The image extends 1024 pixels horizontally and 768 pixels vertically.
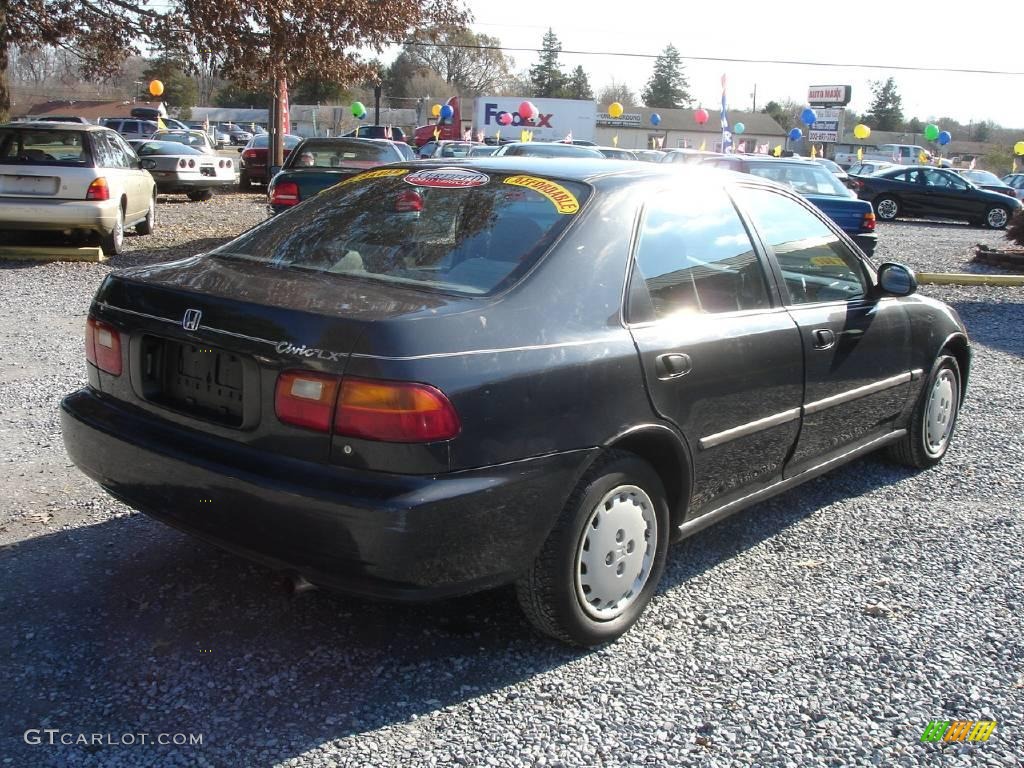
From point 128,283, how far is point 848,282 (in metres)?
3.07

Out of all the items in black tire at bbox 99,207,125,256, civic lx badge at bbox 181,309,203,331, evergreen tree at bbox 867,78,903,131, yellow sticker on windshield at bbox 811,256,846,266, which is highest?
evergreen tree at bbox 867,78,903,131

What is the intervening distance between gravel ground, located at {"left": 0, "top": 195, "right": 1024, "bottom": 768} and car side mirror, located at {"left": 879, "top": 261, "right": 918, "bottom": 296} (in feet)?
3.45

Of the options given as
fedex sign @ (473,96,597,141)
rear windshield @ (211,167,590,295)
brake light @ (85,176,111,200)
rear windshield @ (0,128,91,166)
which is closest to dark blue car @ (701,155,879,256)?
brake light @ (85,176,111,200)

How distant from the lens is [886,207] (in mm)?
25125

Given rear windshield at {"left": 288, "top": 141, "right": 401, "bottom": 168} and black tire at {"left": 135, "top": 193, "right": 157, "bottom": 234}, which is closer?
black tire at {"left": 135, "top": 193, "right": 157, "bottom": 234}

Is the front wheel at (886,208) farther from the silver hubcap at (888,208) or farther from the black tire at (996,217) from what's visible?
the black tire at (996,217)

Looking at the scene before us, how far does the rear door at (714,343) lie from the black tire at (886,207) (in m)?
23.1

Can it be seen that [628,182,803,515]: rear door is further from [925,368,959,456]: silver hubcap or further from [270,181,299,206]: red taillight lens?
[270,181,299,206]: red taillight lens

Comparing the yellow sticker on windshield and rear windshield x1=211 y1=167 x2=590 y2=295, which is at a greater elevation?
rear windshield x1=211 y1=167 x2=590 y2=295

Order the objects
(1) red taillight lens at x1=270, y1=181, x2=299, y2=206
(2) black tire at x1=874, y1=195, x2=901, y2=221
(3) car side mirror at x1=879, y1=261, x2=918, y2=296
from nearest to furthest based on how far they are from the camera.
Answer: (3) car side mirror at x1=879, y1=261, x2=918, y2=296 < (1) red taillight lens at x1=270, y1=181, x2=299, y2=206 < (2) black tire at x1=874, y1=195, x2=901, y2=221

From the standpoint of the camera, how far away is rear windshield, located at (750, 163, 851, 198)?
43.1 ft

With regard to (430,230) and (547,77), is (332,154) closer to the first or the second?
(430,230)

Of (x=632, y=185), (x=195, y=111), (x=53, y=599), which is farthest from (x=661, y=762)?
(x=195, y=111)

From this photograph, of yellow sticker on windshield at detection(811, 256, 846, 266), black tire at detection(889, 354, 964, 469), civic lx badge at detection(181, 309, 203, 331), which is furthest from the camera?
black tire at detection(889, 354, 964, 469)
